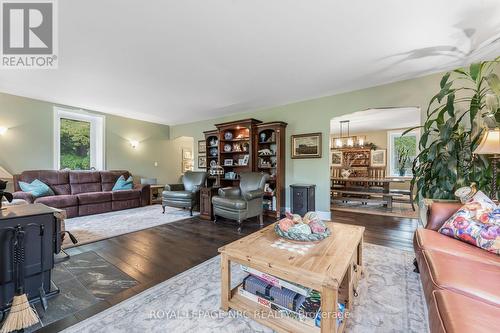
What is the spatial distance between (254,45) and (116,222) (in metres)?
3.75

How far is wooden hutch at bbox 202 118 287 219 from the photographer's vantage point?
14.8 ft

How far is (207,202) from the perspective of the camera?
416 centimetres

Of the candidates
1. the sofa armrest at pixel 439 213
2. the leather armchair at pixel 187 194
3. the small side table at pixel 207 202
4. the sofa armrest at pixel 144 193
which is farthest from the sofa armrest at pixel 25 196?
the sofa armrest at pixel 439 213

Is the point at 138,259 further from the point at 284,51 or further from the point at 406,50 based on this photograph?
the point at 406,50

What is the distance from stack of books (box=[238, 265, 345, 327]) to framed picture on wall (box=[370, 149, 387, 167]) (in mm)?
7659

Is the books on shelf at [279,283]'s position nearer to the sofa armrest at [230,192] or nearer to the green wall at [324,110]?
the sofa armrest at [230,192]

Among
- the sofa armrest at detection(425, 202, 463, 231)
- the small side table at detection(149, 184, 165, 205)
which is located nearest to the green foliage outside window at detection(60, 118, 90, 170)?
the small side table at detection(149, 184, 165, 205)

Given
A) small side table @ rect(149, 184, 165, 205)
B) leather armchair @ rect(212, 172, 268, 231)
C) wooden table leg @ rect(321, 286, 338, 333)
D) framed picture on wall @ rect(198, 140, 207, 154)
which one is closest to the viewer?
wooden table leg @ rect(321, 286, 338, 333)

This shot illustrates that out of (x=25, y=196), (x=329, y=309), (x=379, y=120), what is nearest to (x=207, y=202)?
(x=25, y=196)

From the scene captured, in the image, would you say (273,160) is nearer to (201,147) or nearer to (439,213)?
(201,147)

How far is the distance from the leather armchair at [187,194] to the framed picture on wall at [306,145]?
2.17 meters

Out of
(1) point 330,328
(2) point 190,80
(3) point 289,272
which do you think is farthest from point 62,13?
(1) point 330,328

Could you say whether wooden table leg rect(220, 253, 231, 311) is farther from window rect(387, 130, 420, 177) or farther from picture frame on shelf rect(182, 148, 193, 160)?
window rect(387, 130, 420, 177)

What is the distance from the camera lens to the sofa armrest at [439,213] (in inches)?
75.7
